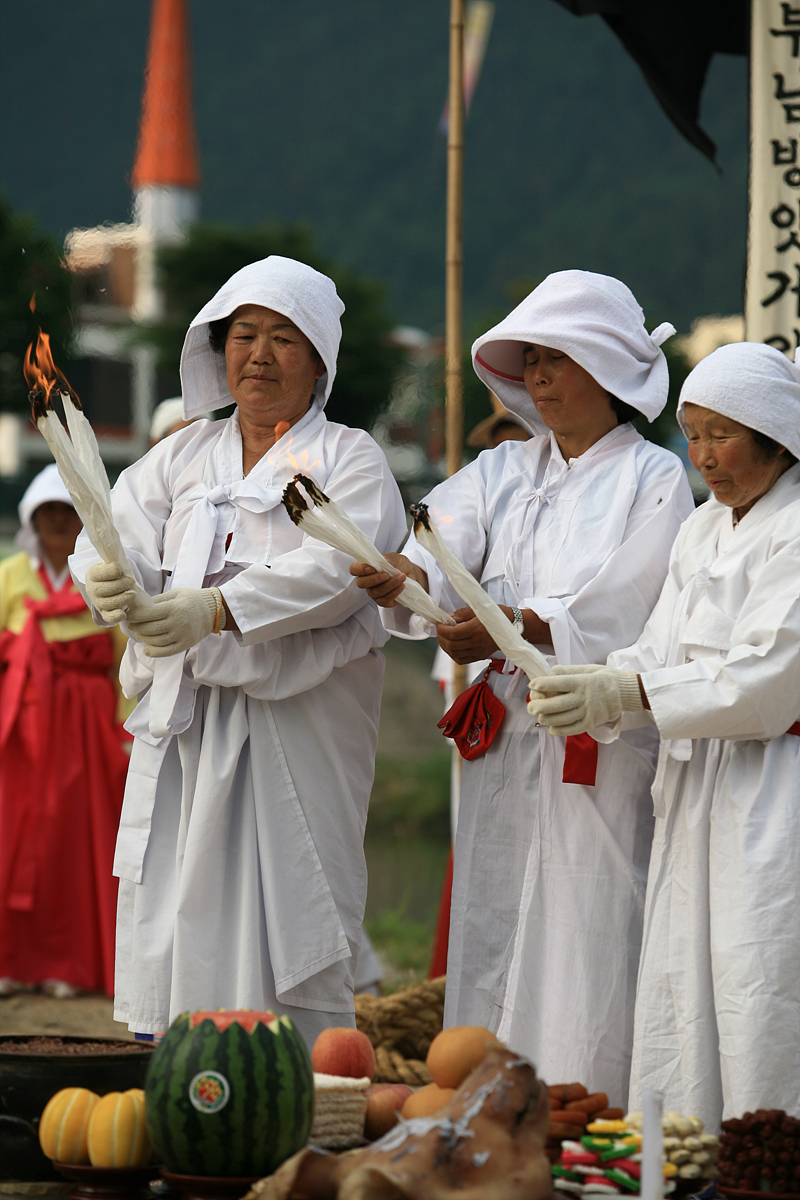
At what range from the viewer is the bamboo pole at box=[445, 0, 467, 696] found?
4375 millimetres

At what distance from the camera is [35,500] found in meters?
6.13

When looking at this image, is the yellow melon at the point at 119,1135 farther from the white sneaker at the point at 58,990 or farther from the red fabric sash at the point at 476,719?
the white sneaker at the point at 58,990

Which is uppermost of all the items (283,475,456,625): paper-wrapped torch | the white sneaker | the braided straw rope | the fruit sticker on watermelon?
(283,475,456,625): paper-wrapped torch

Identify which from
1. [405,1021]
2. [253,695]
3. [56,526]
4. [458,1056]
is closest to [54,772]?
[56,526]

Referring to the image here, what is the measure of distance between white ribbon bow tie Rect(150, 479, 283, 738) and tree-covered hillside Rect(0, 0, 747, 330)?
3635 centimetres

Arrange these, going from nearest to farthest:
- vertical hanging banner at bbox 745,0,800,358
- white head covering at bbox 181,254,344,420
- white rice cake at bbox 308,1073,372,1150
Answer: white rice cake at bbox 308,1073,372,1150 < white head covering at bbox 181,254,344,420 < vertical hanging banner at bbox 745,0,800,358

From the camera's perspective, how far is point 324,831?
3189 millimetres

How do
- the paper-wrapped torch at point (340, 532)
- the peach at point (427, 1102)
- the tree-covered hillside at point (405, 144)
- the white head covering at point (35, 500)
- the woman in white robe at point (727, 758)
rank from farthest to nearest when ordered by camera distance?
the tree-covered hillside at point (405, 144) → the white head covering at point (35, 500) → the paper-wrapped torch at point (340, 532) → the woman in white robe at point (727, 758) → the peach at point (427, 1102)

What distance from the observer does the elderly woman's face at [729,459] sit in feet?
9.28

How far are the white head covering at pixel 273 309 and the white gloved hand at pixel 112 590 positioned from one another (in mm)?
725

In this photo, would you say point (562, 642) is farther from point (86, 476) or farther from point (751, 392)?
point (86, 476)

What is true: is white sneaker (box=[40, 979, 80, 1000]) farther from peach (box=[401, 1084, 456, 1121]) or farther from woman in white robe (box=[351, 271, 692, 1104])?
peach (box=[401, 1084, 456, 1121])

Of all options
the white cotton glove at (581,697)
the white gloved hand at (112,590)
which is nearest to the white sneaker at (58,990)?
the white gloved hand at (112,590)

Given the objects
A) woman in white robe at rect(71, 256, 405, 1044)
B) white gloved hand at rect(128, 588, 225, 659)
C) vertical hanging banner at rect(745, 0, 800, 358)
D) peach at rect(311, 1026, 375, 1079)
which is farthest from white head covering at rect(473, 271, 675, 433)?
peach at rect(311, 1026, 375, 1079)
